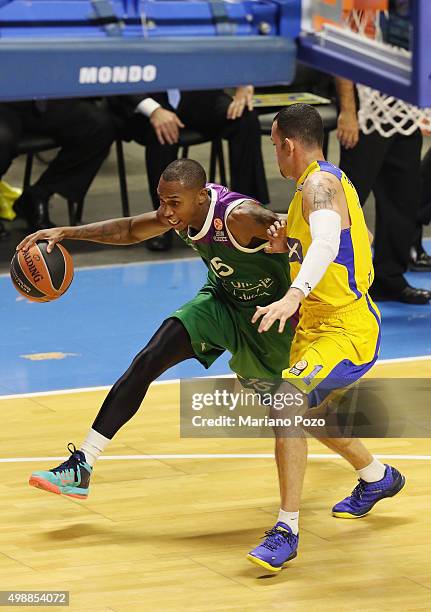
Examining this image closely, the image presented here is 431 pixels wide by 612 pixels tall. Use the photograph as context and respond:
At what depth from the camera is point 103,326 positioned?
8773mm

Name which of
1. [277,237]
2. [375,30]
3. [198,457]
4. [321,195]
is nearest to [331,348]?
[277,237]

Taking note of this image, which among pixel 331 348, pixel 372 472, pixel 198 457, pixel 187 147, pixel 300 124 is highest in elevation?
pixel 300 124

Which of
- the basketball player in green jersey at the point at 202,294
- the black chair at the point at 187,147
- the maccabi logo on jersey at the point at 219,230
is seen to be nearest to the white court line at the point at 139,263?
the black chair at the point at 187,147

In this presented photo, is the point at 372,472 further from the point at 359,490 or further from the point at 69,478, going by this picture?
the point at 69,478

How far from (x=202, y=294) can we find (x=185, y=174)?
67 cm

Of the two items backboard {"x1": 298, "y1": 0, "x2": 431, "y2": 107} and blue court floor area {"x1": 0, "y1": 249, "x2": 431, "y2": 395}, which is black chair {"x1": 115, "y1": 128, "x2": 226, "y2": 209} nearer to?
blue court floor area {"x1": 0, "y1": 249, "x2": 431, "y2": 395}

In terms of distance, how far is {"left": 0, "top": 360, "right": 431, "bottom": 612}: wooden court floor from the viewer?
16.2ft

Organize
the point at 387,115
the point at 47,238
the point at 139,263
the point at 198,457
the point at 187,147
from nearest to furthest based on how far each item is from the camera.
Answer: the point at 47,238 → the point at 198,457 → the point at 387,115 → the point at 139,263 → the point at 187,147

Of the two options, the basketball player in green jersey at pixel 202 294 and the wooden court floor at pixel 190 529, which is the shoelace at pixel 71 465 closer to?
the basketball player in green jersey at pixel 202 294

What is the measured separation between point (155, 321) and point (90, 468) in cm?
317

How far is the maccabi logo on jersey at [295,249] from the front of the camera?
5.37m

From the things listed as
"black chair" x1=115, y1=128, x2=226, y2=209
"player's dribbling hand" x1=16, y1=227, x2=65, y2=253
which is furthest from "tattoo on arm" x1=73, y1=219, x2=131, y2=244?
"black chair" x1=115, y1=128, x2=226, y2=209

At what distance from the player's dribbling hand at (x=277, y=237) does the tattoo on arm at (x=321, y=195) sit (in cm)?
29

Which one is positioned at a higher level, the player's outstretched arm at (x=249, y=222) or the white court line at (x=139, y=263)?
the player's outstretched arm at (x=249, y=222)
